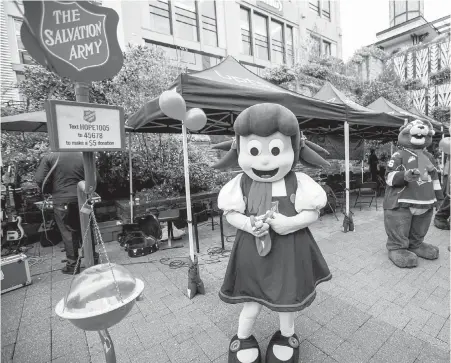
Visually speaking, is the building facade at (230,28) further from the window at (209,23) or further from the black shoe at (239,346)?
the black shoe at (239,346)

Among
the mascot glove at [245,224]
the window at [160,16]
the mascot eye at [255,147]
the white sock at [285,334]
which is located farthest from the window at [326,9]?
the white sock at [285,334]

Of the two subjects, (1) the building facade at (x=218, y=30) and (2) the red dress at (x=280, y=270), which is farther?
(1) the building facade at (x=218, y=30)

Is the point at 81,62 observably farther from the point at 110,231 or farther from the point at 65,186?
the point at 110,231

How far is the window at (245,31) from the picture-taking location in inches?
603

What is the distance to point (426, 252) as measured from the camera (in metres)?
3.54

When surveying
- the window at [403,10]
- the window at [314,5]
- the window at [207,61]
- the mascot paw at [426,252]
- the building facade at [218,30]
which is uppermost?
the window at [403,10]

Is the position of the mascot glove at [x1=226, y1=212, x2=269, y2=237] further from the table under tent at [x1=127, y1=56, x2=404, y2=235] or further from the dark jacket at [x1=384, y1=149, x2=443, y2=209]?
the dark jacket at [x1=384, y1=149, x2=443, y2=209]

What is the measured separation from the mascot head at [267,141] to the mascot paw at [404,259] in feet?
8.11

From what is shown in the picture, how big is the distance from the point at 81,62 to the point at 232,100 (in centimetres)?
206

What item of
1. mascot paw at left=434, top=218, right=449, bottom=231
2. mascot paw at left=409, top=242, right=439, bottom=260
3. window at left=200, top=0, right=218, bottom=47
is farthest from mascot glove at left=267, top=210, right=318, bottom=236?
window at left=200, top=0, right=218, bottom=47

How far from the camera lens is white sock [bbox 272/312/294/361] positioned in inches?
72.2

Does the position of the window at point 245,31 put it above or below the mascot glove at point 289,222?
above

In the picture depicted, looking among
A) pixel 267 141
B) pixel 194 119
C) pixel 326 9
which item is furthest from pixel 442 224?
pixel 326 9

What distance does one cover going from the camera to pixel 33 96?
666 centimetres
